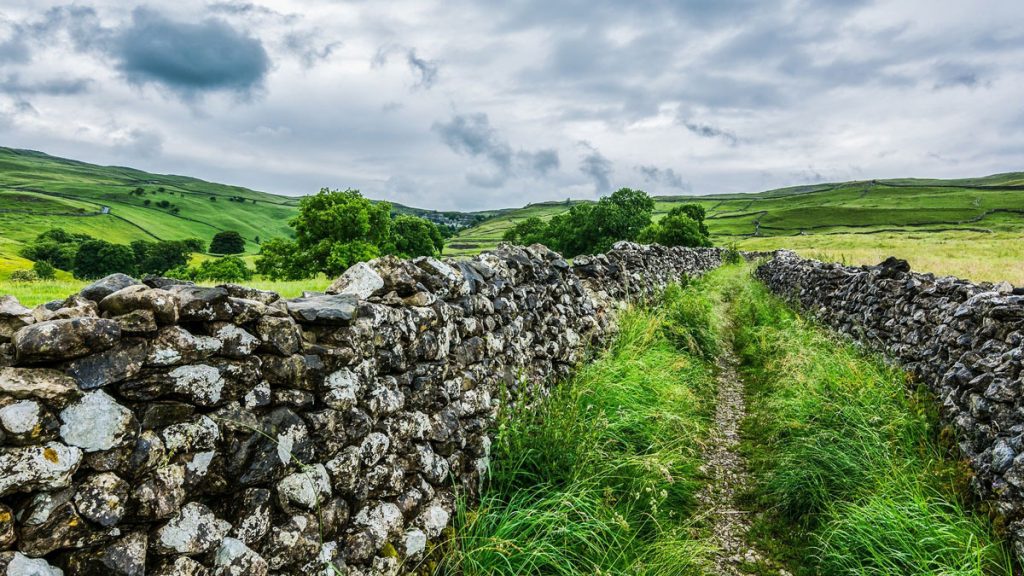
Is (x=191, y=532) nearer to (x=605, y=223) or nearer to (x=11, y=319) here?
(x=11, y=319)

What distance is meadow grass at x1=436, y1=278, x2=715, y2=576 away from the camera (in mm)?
4113

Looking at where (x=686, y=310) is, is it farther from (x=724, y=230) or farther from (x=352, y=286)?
(x=724, y=230)

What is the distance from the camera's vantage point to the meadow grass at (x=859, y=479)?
418 cm

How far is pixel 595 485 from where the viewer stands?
490 centimetres

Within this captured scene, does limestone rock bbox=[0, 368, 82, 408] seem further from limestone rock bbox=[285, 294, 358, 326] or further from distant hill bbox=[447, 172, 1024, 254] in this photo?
distant hill bbox=[447, 172, 1024, 254]

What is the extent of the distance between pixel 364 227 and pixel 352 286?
44.7 m

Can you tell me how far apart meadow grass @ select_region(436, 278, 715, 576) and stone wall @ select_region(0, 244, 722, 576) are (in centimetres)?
41

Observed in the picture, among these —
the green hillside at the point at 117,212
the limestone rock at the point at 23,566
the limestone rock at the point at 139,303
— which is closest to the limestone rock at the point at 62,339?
the limestone rock at the point at 139,303

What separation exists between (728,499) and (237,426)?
513 cm

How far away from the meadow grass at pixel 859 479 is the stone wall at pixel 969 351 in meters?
0.28

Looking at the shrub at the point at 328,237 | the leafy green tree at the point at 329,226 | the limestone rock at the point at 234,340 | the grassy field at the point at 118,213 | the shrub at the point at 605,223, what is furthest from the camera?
the grassy field at the point at 118,213

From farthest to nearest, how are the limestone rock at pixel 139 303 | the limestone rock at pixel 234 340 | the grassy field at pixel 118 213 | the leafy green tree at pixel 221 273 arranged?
the grassy field at pixel 118 213 → the leafy green tree at pixel 221 273 → the limestone rock at pixel 234 340 → the limestone rock at pixel 139 303

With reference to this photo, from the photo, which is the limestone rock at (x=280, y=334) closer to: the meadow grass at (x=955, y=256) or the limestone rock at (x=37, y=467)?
the limestone rock at (x=37, y=467)

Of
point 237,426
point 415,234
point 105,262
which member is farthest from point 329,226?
point 237,426
